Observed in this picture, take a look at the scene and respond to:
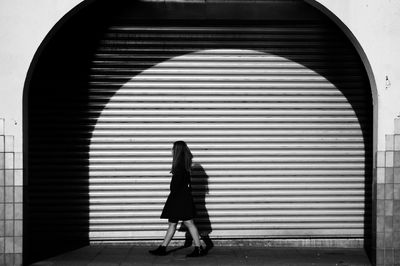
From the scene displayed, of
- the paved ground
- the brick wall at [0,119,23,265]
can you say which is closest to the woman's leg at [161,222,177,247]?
the paved ground

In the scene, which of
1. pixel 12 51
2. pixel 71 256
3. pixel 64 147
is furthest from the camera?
pixel 64 147

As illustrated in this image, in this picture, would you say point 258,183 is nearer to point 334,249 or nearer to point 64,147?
point 334,249

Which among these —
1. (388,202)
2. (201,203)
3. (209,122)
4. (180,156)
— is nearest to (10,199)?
(180,156)

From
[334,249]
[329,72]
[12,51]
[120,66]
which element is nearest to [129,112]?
[120,66]

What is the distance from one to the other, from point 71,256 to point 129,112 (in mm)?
2378

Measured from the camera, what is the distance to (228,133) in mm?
10344

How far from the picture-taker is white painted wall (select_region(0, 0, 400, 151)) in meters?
8.71

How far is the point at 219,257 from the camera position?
9586 millimetres

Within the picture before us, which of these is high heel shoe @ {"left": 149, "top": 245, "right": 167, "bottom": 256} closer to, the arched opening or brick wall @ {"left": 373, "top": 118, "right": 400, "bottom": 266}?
the arched opening

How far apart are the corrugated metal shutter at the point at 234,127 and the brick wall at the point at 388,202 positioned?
56.6 inches

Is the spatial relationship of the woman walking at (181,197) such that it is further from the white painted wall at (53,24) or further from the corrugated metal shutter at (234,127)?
the white painted wall at (53,24)

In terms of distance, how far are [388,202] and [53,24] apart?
5138mm

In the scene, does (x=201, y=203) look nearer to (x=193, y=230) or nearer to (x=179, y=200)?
(x=193, y=230)

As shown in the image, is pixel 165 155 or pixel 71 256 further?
pixel 165 155
